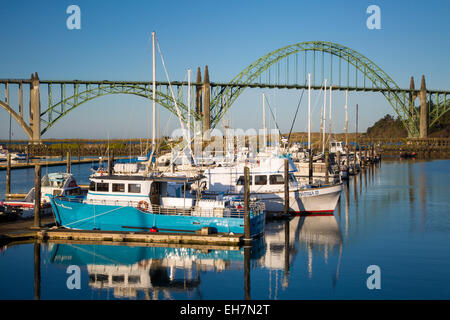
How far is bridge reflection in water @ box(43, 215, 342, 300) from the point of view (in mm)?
20031

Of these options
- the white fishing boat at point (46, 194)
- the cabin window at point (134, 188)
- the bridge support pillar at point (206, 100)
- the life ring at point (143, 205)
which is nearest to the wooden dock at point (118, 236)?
the life ring at point (143, 205)

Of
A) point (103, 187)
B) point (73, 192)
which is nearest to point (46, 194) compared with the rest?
point (73, 192)

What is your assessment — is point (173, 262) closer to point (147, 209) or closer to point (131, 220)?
point (147, 209)

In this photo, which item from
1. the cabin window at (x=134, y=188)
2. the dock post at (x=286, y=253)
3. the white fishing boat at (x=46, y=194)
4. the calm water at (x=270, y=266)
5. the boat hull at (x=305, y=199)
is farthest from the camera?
the boat hull at (x=305, y=199)

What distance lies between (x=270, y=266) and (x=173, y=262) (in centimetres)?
425

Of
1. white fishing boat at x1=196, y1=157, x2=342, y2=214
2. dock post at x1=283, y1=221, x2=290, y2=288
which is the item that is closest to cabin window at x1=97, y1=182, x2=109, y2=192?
white fishing boat at x1=196, y1=157, x2=342, y2=214

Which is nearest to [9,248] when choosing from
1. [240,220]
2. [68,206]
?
[68,206]

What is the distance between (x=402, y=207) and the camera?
4009 cm

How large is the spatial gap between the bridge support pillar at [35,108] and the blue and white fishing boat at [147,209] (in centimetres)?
6801

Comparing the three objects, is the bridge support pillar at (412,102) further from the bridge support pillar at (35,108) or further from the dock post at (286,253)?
the dock post at (286,253)

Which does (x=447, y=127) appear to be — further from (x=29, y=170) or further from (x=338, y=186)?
(x=338, y=186)

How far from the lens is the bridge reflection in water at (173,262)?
65.7ft
